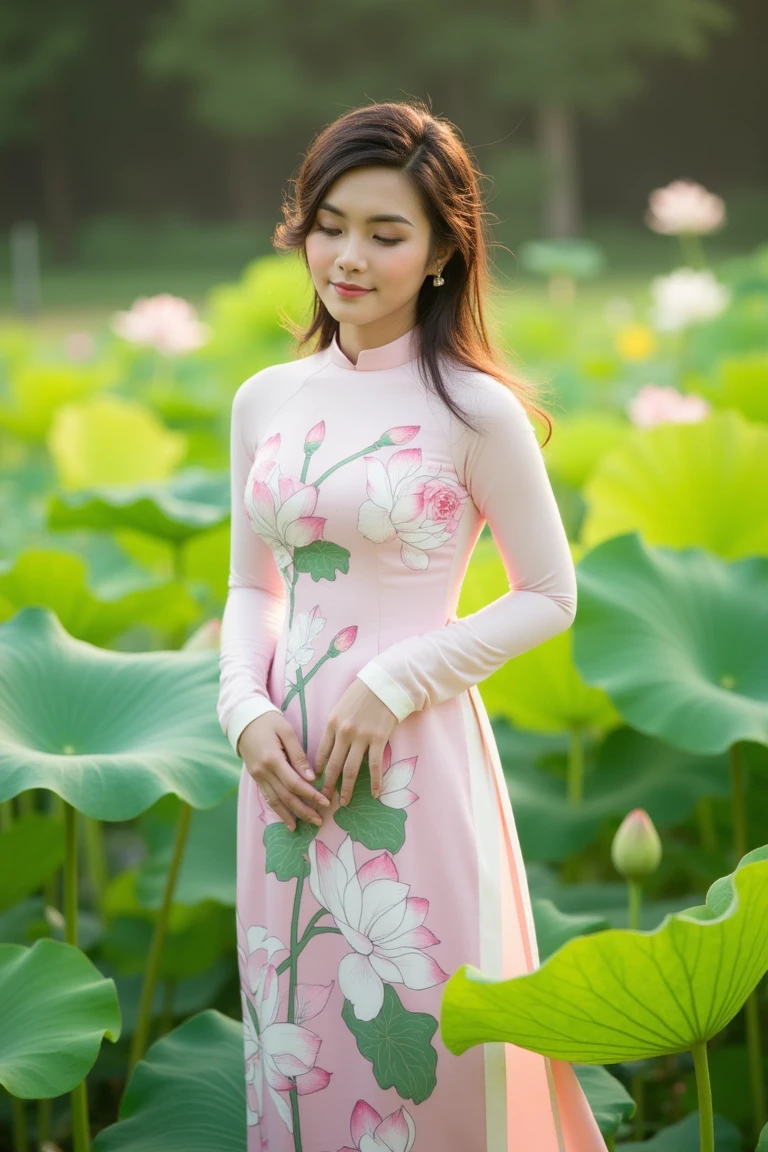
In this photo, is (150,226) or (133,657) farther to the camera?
(150,226)

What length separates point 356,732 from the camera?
98cm

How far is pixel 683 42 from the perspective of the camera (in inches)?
543

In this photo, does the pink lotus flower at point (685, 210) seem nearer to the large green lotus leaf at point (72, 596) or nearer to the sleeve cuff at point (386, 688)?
the large green lotus leaf at point (72, 596)

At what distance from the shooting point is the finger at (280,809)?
102 centimetres

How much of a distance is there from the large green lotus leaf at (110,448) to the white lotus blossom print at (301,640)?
1.70 meters

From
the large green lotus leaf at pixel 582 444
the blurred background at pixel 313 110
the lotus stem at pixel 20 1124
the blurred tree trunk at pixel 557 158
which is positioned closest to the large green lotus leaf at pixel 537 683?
the lotus stem at pixel 20 1124

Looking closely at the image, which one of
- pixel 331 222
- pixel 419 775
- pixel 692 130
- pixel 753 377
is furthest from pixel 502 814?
pixel 692 130

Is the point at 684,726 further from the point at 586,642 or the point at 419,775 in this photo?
the point at 419,775

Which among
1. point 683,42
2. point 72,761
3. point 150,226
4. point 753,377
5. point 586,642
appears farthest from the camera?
point 150,226

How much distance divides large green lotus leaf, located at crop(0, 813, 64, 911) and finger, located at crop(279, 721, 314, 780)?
58 centimetres

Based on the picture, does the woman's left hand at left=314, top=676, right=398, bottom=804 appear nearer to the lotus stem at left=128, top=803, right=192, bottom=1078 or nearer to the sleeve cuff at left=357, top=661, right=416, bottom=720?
the sleeve cuff at left=357, top=661, right=416, bottom=720

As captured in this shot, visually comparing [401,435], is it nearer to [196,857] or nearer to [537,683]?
[537,683]

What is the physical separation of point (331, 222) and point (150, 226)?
14.8 m

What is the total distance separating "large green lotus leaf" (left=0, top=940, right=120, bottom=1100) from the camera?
40.6 inches
